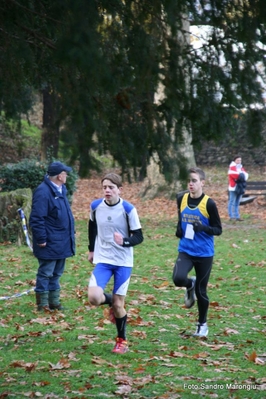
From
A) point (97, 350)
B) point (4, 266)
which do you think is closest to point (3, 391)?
point (97, 350)

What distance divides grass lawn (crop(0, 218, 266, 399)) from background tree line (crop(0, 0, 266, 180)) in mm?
2123

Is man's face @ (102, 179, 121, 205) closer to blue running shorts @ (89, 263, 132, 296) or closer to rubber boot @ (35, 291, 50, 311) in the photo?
blue running shorts @ (89, 263, 132, 296)

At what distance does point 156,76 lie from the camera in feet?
21.6

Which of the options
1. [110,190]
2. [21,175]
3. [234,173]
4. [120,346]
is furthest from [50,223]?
[234,173]

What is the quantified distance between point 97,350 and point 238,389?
6.54ft

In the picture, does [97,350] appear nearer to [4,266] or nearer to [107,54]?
[107,54]

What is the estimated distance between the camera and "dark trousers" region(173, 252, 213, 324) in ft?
30.1

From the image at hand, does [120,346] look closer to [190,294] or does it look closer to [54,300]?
[190,294]

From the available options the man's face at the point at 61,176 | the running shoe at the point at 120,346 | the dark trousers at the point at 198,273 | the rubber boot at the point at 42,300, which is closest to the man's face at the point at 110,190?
the dark trousers at the point at 198,273

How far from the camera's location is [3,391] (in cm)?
711

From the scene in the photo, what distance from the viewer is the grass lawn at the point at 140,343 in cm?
729

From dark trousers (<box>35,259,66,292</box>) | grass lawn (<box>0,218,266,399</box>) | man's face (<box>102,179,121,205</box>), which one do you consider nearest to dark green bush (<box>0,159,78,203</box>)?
grass lawn (<box>0,218,266,399</box>)

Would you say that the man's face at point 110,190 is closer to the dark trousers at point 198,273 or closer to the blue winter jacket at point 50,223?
the dark trousers at point 198,273

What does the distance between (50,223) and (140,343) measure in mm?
2365
